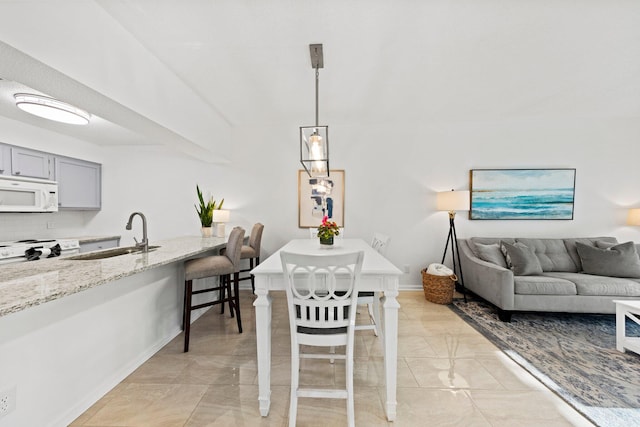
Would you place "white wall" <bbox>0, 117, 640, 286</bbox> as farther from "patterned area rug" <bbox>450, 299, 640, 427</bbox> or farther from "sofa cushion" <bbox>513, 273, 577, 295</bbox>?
"patterned area rug" <bbox>450, 299, 640, 427</bbox>

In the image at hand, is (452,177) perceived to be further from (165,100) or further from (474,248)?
(165,100)

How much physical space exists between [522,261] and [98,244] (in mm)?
5536

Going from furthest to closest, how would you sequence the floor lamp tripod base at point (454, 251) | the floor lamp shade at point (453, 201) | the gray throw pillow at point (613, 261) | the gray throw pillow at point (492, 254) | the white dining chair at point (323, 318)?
the floor lamp tripod base at point (454, 251), the floor lamp shade at point (453, 201), the gray throw pillow at point (492, 254), the gray throw pillow at point (613, 261), the white dining chair at point (323, 318)

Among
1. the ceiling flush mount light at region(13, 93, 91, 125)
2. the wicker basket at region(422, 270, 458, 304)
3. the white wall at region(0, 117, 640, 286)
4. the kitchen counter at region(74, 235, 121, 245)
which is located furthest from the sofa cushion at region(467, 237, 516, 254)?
the kitchen counter at region(74, 235, 121, 245)

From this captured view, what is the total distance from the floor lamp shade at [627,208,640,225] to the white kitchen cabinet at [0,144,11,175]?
7.71 m

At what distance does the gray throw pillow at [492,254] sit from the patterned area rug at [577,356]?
1.84 feet

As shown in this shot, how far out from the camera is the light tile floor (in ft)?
5.18

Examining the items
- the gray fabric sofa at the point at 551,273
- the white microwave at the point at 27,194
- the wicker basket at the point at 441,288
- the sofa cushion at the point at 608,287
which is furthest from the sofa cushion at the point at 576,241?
the white microwave at the point at 27,194

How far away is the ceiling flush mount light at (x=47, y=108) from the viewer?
2391 millimetres

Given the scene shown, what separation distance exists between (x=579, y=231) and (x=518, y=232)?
810mm

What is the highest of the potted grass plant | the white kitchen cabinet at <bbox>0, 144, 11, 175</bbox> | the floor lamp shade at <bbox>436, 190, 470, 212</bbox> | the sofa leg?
the white kitchen cabinet at <bbox>0, 144, 11, 175</bbox>

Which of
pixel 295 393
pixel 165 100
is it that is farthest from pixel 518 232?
pixel 165 100

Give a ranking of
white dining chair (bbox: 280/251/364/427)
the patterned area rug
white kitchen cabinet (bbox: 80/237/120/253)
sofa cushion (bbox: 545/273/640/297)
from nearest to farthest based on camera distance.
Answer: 1. white dining chair (bbox: 280/251/364/427)
2. the patterned area rug
3. sofa cushion (bbox: 545/273/640/297)
4. white kitchen cabinet (bbox: 80/237/120/253)

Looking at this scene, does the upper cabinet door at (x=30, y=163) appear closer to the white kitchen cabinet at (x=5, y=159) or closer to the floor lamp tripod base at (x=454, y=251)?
the white kitchen cabinet at (x=5, y=159)
